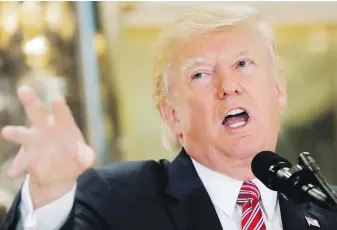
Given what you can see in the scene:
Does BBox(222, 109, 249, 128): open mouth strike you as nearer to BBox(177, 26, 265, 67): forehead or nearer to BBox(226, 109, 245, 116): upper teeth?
BBox(226, 109, 245, 116): upper teeth

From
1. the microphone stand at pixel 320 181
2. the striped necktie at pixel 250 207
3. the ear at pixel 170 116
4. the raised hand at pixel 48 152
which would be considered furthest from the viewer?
the ear at pixel 170 116

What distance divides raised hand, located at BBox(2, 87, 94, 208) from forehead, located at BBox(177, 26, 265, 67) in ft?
0.97

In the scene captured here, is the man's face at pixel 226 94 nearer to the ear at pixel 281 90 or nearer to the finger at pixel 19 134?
the ear at pixel 281 90

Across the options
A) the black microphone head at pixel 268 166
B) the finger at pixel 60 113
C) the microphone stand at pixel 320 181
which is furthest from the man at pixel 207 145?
the microphone stand at pixel 320 181

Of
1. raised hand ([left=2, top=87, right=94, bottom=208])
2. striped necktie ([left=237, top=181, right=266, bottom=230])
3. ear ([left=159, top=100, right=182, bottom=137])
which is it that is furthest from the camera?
ear ([left=159, top=100, right=182, bottom=137])

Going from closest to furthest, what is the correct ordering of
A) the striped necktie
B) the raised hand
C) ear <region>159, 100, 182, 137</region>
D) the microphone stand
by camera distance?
the microphone stand
the raised hand
the striped necktie
ear <region>159, 100, 182, 137</region>

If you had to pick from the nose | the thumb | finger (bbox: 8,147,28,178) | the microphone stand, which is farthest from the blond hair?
the microphone stand

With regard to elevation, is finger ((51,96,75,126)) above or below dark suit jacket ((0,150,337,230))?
above

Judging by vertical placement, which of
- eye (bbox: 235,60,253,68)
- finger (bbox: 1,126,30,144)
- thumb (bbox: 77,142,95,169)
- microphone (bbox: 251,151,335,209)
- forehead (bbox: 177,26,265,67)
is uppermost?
forehead (bbox: 177,26,265,67)

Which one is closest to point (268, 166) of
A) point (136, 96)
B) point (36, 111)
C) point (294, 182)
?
point (294, 182)

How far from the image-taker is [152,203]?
114 cm

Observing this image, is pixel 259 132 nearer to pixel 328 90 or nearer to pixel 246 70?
pixel 246 70

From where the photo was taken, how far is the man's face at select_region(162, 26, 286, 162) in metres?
1.16

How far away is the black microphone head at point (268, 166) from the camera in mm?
799
